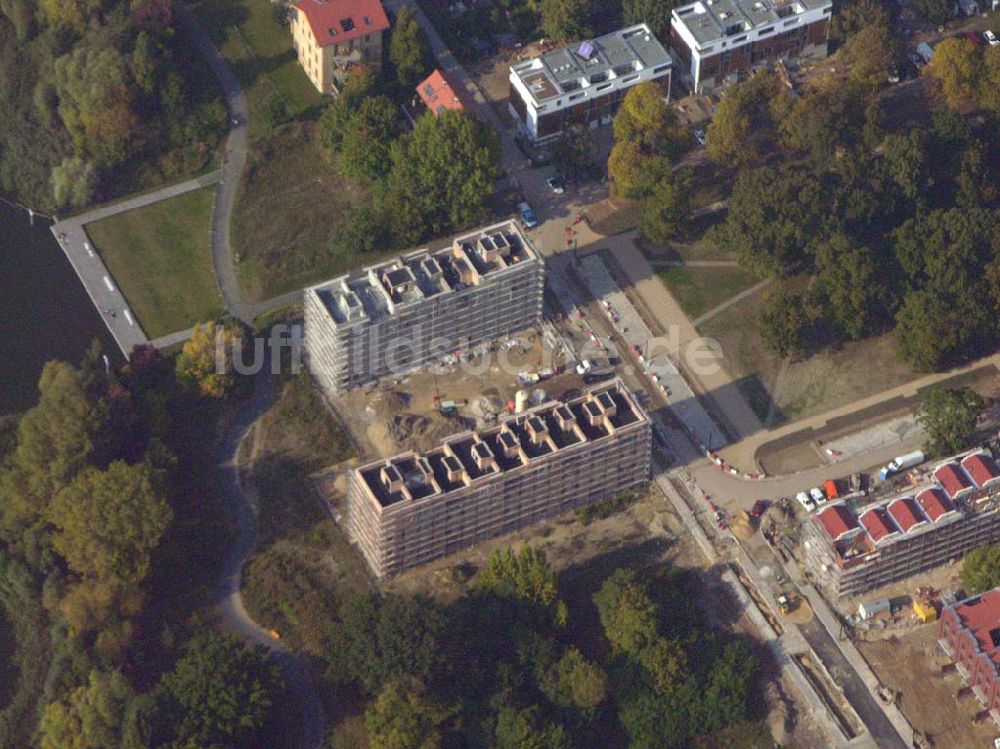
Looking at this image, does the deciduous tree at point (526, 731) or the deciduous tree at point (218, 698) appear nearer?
the deciduous tree at point (526, 731)

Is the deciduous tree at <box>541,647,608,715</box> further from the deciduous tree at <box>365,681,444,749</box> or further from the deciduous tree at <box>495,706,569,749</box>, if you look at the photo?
the deciduous tree at <box>365,681,444,749</box>

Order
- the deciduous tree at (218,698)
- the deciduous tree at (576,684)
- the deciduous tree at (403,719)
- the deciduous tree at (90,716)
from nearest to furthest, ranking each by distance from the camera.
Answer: the deciduous tree at (403,719) < the deciduous tree at (218,698) < the deciduous tree at (90,716) < the deciduous tree at (576,684)

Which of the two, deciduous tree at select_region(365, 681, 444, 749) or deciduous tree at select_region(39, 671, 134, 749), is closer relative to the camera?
deciduous tree at select_region(365, 681, 444, 749)

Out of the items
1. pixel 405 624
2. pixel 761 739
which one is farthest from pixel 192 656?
pixel 761 739

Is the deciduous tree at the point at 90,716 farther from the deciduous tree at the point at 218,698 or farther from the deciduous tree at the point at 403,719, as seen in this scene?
the deciduous tree at the point at 403,719

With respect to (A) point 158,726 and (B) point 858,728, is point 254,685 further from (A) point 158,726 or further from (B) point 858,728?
(B) point 858,728

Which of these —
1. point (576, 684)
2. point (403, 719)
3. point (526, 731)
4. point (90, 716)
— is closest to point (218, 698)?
point (90, 716)

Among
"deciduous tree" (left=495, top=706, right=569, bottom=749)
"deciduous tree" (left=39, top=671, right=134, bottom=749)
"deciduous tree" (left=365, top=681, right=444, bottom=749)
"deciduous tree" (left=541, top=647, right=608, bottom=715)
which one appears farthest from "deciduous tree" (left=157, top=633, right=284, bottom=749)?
"deciduous tree" (left=541, top=647, right=608, bottom=715)

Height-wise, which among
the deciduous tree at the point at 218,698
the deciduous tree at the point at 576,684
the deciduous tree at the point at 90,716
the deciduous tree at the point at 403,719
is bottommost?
the deciduous tree at the point at 576,684

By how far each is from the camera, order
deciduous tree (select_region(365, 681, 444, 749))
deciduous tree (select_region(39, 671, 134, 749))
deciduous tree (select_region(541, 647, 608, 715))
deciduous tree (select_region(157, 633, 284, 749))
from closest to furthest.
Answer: deciduous tree (select_region(365, 681, 444, 749)) < deciduous tree (select_region(157, 633, 284, 749)) < deciduous tree (select_region(39, 671, 134, 749)) < deciduous tree (select_region(541, 647, 608, 715))

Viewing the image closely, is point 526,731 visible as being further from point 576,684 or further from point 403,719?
point 403,719

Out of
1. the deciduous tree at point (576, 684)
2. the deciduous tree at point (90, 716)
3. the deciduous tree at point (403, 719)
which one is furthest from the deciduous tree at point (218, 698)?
the deciduous tree at point (576, 684)
